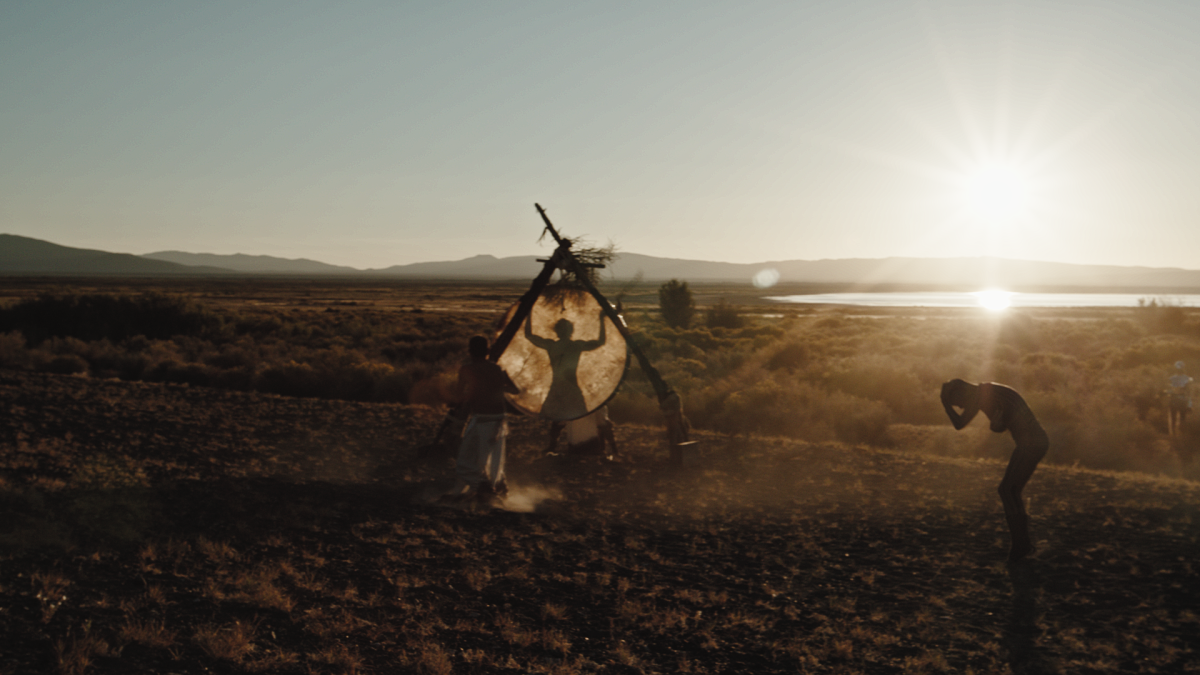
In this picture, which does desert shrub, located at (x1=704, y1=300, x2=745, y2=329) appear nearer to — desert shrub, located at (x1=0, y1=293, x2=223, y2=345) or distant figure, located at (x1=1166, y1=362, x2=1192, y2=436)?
desert shrub, located at (x1=0, y1=293, x2=223, y2=345)

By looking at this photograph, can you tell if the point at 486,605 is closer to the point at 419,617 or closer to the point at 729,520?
the point at 419,617

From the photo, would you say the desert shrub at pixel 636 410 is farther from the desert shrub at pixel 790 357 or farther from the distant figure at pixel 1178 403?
the distant figure at pixel 1178 403

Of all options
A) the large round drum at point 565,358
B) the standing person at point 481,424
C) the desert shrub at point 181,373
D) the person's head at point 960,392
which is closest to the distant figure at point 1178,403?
the person's head at point 960,392

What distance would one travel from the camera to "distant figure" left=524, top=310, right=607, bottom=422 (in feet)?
32.8

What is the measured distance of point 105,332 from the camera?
27.7 m

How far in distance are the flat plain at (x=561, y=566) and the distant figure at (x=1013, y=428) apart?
394 mm

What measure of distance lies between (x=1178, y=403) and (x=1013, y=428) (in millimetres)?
12754

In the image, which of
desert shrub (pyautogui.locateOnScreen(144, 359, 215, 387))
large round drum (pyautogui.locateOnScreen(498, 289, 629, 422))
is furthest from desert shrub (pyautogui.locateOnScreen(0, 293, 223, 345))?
large round drum (pyautogui.locateOnScreen(498, 289, 629, 422))

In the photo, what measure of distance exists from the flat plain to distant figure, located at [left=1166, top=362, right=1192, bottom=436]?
25.1 feet

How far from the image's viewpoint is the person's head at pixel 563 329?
10.1 metres

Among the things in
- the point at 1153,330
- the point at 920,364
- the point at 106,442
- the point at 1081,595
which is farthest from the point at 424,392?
the point at 1153,330

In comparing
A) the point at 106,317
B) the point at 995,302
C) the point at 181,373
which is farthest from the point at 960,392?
the point at 995,302

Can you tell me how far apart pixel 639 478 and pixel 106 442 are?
7157 millimetres

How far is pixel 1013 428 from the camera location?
21.0 feet
